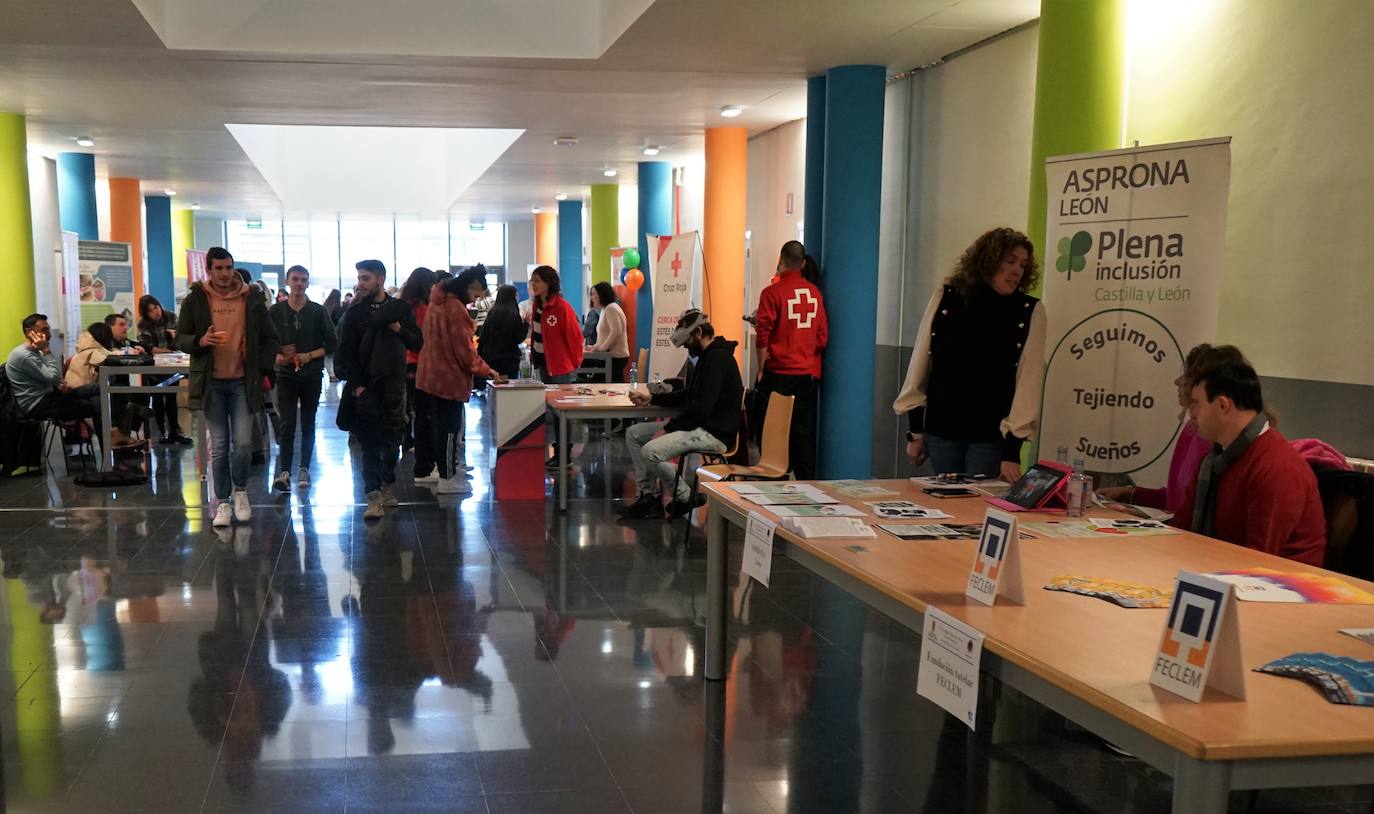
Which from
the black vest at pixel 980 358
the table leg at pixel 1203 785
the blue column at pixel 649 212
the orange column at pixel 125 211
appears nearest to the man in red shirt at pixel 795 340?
the black vest at pixel 980 358

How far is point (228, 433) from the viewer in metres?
6.52

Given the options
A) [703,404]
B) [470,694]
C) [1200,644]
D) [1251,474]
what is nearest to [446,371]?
[703,404]

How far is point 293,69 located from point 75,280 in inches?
280

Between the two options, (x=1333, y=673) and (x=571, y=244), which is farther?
(x=571, y=244)

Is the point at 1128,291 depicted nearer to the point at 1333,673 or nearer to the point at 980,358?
the point at 980,358

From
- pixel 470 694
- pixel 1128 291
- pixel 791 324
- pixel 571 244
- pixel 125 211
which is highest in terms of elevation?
pixel 125 211

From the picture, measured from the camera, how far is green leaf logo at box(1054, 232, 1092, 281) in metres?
4.40

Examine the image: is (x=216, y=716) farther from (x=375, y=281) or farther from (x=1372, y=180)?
(x=1372, y=180)

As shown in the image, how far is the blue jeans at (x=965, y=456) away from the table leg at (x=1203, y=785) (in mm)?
2514

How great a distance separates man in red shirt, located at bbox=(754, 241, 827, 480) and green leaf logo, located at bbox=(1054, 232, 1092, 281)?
2926mm

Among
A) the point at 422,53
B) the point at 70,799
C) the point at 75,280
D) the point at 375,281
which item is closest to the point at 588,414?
the point at 375,281

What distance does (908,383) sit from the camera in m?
4.39

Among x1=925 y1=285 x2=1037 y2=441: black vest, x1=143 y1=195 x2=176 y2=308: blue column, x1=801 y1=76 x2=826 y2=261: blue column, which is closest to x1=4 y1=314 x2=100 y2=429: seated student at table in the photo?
x1=801 y1=76 x2=826 y2=261: blue column

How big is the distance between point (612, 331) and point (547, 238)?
45.9 feet
